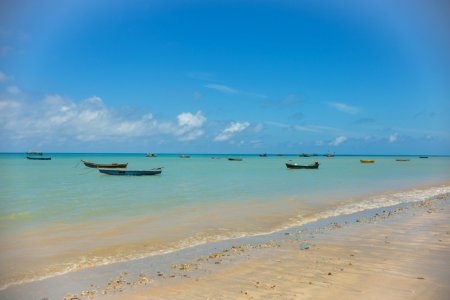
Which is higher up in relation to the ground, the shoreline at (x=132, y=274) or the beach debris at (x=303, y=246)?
the beach debris at (x=303, y=246)

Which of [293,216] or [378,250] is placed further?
[293,216]

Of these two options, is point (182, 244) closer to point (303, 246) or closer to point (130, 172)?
point (303, 246)

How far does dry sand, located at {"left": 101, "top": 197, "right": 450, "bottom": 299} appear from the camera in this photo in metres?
6.18

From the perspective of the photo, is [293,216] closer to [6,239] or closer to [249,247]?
[249,247]

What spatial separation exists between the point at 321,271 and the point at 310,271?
214 millimetres

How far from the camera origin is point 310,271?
7.30 meters

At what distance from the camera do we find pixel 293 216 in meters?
15.8

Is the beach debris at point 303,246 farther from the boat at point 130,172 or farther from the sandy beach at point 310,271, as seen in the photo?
the boat at point 130,172

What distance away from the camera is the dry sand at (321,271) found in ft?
20.3

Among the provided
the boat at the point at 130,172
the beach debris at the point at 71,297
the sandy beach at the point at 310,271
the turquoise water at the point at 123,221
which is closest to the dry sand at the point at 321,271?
the sandy beach at the point at 310,271

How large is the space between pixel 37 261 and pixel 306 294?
6710 mm

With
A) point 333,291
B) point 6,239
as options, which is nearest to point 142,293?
point 333,291

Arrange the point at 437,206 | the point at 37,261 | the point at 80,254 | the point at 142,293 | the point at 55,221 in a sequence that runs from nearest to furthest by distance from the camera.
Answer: the point at 142,293, the point at 37,261, the point at 80,254, the point at 55,221, the point at 437,206

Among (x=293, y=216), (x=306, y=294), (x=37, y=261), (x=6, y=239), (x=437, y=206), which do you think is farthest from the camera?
(x=437, y=206)
